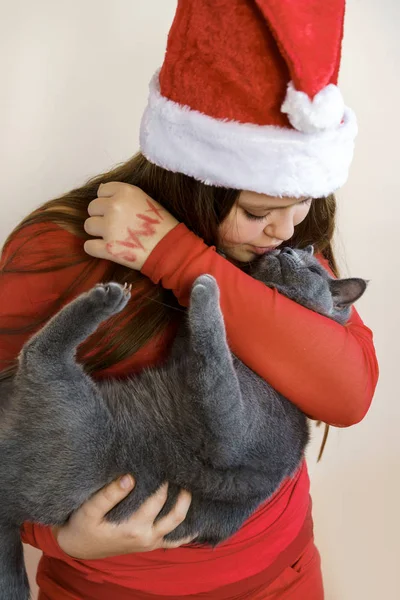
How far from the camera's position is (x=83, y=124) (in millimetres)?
1382

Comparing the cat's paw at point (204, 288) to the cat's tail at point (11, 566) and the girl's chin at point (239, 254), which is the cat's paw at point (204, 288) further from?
the cat's tail at point (11, 566)

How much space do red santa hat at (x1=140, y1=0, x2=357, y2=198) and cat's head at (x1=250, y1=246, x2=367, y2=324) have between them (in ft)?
0.67

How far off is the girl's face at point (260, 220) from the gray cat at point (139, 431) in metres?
0.13

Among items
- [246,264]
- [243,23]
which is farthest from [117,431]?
[243,23]

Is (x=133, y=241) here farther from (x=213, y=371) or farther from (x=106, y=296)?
(x=213, y=371)

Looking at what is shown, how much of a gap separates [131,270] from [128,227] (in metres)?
0.11

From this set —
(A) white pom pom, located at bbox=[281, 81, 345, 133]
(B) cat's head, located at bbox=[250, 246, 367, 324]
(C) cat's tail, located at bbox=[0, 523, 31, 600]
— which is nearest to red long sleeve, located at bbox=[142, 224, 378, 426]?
(B) cat's head, located at bbox=[250, 246, 367, 324]

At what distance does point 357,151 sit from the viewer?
5.17ft

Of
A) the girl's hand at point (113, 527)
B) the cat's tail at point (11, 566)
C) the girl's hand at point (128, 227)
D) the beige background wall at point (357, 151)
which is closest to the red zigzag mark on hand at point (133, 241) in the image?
the girl's hand at point (128, 227)

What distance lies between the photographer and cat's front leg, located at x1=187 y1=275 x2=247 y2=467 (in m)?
0.88

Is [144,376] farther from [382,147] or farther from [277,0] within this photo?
[382,147]

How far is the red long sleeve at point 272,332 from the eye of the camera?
92cm

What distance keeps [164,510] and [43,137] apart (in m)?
0.87

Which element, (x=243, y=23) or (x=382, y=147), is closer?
(x=243, y=23)
